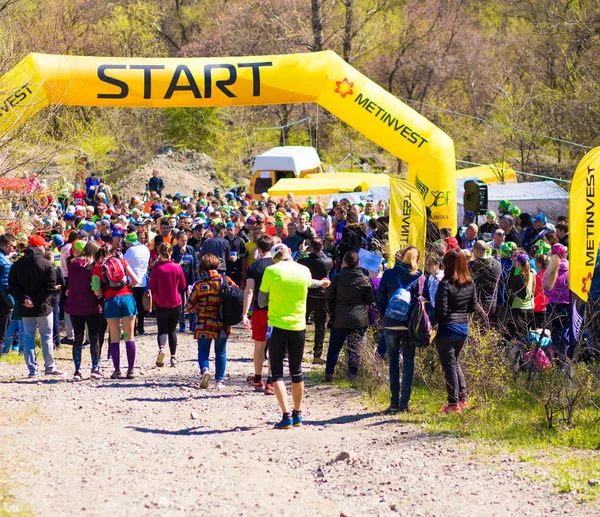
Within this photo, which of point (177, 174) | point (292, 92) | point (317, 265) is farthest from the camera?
point (177, 174)

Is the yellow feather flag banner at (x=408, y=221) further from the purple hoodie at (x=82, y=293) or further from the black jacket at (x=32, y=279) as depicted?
the black jacket at (x=32, y=279)

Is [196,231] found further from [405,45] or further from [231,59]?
[405,45]

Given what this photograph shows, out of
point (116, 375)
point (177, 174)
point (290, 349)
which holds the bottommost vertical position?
point (116, 375)

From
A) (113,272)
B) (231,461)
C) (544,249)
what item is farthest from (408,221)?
(231,461)

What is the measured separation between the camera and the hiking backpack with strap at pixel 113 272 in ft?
36.1

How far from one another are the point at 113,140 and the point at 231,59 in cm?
2684

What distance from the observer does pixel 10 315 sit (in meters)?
12.9

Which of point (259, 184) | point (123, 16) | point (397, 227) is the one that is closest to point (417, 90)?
point (123, 16)

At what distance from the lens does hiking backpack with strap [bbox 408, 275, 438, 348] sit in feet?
29.2

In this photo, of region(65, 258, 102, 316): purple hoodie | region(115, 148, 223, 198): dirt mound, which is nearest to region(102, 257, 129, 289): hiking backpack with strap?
region(65, 258, 102, 316): purple hoodie

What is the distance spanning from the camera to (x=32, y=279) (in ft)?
36.7

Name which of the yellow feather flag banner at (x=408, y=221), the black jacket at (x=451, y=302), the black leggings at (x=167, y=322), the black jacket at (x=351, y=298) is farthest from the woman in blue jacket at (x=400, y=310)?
the black leggings at (x=167, y=322)

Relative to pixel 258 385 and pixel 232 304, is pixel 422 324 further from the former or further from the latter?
pixel 258 385

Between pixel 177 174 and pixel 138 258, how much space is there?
2636 cm
